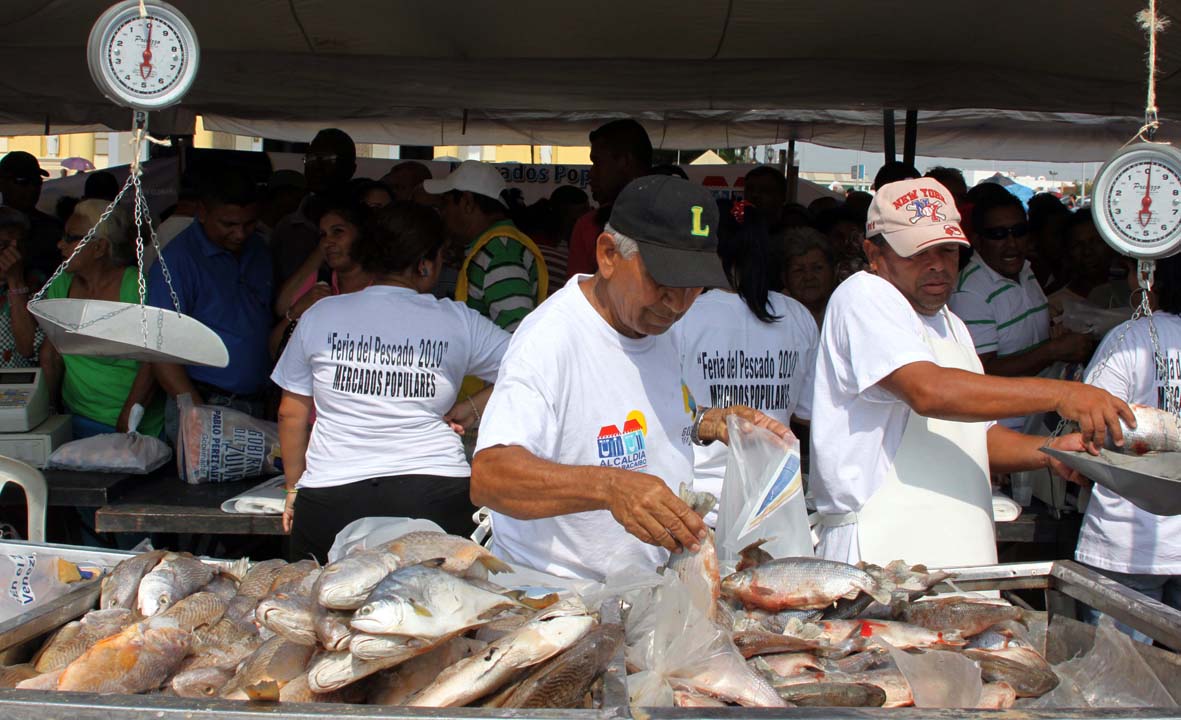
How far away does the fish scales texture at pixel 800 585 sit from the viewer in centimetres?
212

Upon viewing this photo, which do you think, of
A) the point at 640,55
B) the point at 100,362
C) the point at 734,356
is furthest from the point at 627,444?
the point at 640,55

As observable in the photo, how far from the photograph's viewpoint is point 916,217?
273 cm

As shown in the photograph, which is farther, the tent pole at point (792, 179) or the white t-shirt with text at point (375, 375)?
the tent pole at point (792, 179)

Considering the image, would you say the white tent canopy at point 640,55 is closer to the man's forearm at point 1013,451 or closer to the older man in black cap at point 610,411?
the man's forearm at point 1013,451

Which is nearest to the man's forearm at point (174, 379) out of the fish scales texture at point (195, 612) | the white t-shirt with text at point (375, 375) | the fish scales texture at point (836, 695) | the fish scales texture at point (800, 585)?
the white t-shirt with text at point (375, 375)

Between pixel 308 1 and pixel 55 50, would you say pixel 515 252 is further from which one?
pixel 55 50

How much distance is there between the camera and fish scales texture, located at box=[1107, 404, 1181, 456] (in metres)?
2.45

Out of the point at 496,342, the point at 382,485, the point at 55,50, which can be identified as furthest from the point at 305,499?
the point at 55,50

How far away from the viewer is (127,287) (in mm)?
4602

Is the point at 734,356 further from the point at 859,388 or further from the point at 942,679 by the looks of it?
the point at 942,679

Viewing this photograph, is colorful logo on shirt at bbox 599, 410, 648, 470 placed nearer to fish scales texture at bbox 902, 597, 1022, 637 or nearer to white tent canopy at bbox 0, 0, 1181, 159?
fish scales texture at bbox 902, 597, 1022, 637

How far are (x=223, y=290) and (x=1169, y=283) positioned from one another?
Answer: 4002 millimetres

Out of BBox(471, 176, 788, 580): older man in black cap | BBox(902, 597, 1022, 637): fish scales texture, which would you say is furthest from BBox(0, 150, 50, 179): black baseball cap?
BBox(902, 597, 1022, 637): fish scales texture

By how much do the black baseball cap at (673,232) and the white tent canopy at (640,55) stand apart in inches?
134
